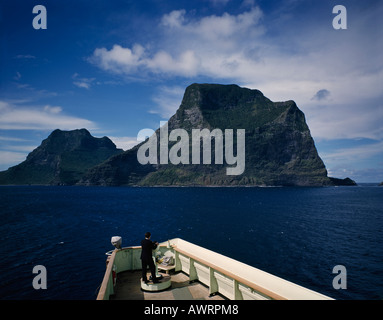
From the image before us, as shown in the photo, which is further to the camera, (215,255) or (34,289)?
(34,289)

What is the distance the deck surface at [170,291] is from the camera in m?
9.95

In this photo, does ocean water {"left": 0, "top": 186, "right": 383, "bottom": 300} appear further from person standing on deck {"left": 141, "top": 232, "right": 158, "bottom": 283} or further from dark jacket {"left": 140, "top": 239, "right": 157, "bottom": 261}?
dark jacket {"left": 140, "top": 239, "right": 157, "bottom": 261}

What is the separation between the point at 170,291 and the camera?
1042 cm

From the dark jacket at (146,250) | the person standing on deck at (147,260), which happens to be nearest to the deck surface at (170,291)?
the person standing on deck at (147,260)

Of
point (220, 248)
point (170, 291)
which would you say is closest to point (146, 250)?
point (170, 291)

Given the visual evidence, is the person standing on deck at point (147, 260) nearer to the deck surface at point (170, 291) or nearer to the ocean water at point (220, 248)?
the deck surface at point (170, 291)

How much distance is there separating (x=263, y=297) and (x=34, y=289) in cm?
2350

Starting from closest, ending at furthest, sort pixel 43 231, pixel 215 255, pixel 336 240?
pixel 215 255, pixel 336 240, pixel 43 231

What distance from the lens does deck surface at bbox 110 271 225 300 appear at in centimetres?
995

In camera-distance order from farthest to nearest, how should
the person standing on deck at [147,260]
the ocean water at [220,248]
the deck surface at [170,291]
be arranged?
the ocean water at [220,248] → the person standing on deck at [147,260] → the deck surface at [170,291]

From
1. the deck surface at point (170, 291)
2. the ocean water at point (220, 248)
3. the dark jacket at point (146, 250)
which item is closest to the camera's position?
the deck surface at point (170, 291)
